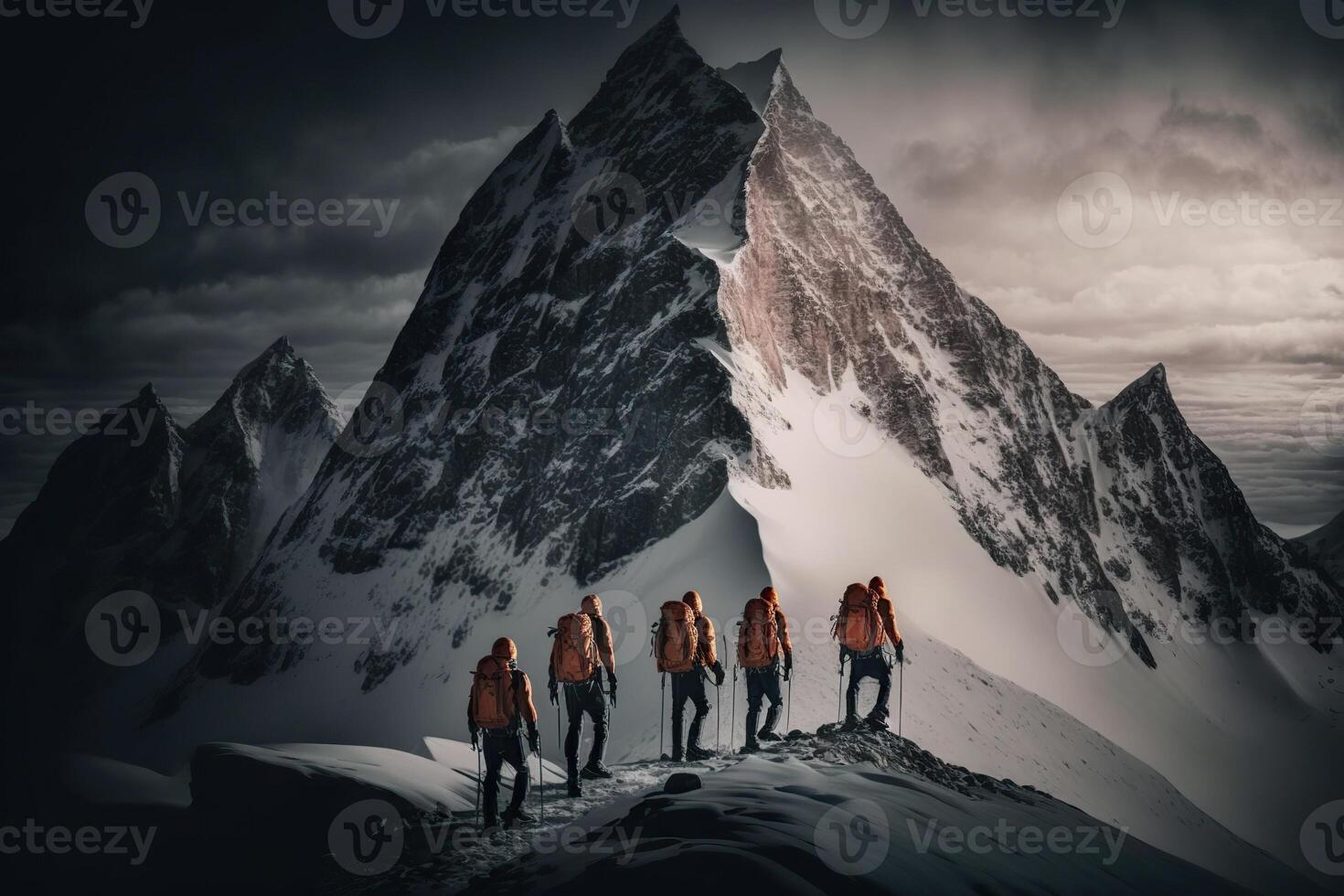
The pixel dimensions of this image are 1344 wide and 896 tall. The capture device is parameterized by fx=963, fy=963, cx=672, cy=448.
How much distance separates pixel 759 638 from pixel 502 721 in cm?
532

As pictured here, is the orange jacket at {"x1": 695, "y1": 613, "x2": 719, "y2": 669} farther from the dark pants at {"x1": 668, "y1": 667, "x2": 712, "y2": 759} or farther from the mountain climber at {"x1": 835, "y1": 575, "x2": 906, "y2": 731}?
the mountain climber at {"x1": 835, "y1": 575, "x2": 906, "y2": 731}

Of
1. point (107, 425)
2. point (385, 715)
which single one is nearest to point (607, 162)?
point (385, 715)

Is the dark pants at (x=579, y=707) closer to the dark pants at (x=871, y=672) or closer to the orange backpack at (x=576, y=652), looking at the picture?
the orange backpack at (x=576, y=652)

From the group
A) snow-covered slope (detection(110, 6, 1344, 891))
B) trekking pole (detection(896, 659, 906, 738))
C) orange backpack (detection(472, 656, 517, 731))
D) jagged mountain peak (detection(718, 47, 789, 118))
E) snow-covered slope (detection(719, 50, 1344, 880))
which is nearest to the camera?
orange backpack (detection(472, 656, 517, 731))

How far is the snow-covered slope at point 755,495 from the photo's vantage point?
161 ft

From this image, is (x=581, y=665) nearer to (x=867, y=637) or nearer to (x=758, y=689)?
(x=758, y=689)

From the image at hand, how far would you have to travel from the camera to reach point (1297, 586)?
98750 mm

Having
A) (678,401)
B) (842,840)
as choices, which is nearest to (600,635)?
(842,840)

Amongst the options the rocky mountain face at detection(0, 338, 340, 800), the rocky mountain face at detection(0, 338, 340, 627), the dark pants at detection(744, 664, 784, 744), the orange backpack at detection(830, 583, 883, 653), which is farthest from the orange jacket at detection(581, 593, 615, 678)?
the rocky mountain face at detection(0, 338, 340, 627)

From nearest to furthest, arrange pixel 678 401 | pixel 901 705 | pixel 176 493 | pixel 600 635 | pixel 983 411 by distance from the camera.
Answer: pixel 600 635, pixel 901 705, pixel 678 401, pixel 983 411, pixel 176 493

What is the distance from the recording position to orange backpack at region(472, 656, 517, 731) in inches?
531

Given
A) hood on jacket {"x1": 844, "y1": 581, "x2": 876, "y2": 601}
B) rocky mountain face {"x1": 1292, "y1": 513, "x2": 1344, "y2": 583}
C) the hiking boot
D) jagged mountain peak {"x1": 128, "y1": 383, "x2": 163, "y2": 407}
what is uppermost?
jagged mountain peak {"x1": 128, "y1": 383, "x2": 163, "y2": 407}

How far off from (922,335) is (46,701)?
123778mm

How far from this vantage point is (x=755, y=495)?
4975 centimetres
